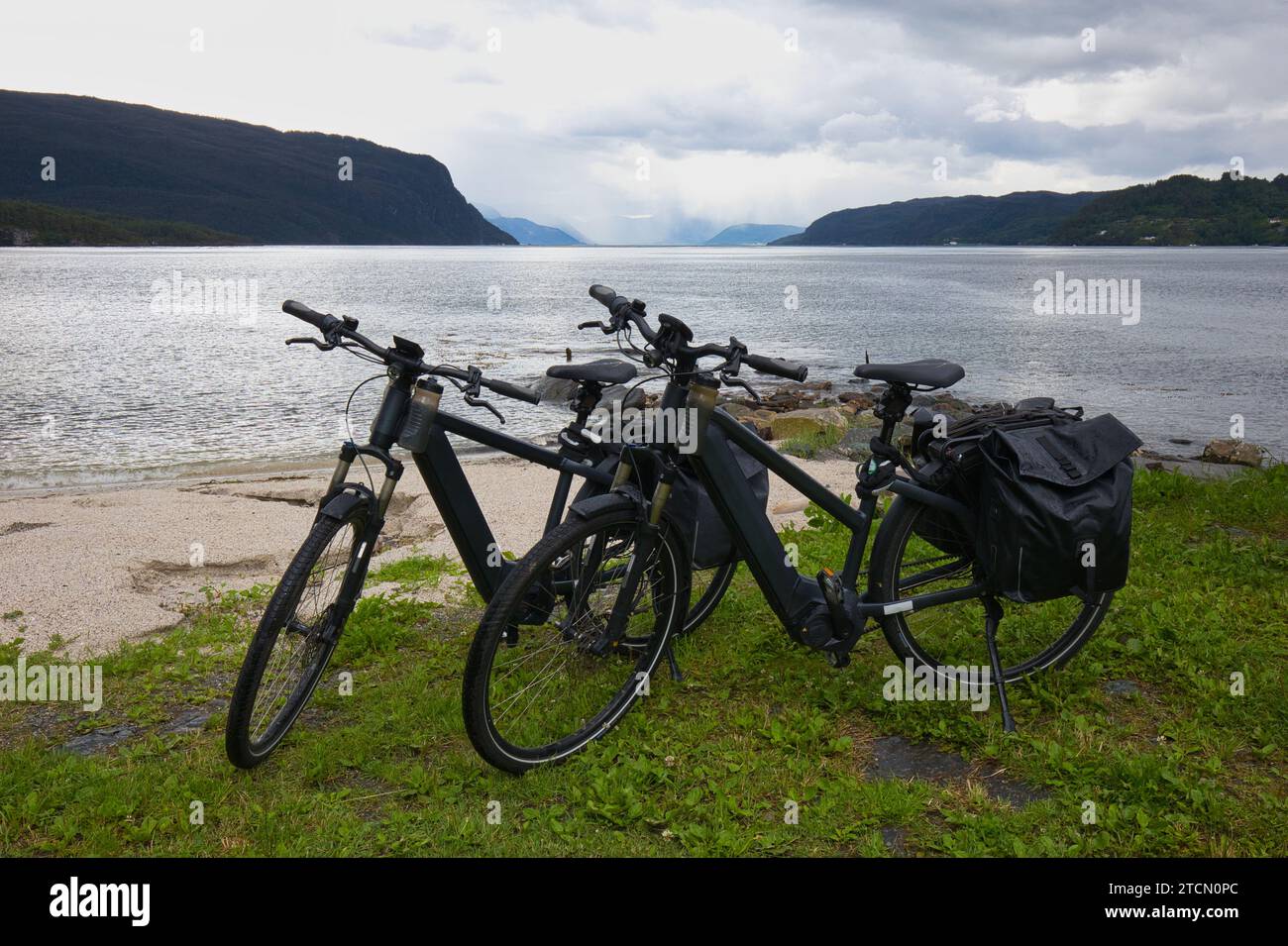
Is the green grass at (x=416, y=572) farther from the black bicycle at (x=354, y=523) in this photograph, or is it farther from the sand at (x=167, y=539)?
the black bicycle at (x=354, y=523)

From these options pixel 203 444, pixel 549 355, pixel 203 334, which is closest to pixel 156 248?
pixel 203 334

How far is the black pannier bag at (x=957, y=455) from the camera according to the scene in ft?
15.6

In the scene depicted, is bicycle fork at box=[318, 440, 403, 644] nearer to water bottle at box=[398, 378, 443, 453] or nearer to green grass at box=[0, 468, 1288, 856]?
water bottle at box=[398, 378, 443, 453]

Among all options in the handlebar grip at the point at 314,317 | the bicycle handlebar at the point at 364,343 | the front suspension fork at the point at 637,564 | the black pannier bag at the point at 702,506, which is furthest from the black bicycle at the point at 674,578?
the handlebar grip at the point at 314,317

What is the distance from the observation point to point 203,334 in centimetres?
3997

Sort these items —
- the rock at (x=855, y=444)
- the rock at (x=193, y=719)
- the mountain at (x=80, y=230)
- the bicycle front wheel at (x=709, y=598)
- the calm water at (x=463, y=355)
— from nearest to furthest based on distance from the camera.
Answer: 1. the rock at (x=193, y=719)
2. the bicycle front wheel at (x=709, y=598)
3. the rock at (x=855, y=444)
4. the calm water at (x=463, y=355)
5. the mountain at (x=80, y=230)

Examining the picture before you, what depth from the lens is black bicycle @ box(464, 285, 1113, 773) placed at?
4.05m

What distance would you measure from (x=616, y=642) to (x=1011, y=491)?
208 cm

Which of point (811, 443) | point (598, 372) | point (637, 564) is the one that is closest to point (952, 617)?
point (637, 564)

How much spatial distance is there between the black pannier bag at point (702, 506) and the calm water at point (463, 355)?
12.2m

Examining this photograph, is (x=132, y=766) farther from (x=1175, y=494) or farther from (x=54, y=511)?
(x=1175, y=494)

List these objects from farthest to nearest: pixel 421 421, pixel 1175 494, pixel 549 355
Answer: pixel 549 355 < pixel 1175 494 < pixel 421 421

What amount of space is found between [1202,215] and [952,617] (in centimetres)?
20191

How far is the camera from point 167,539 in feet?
28.9
